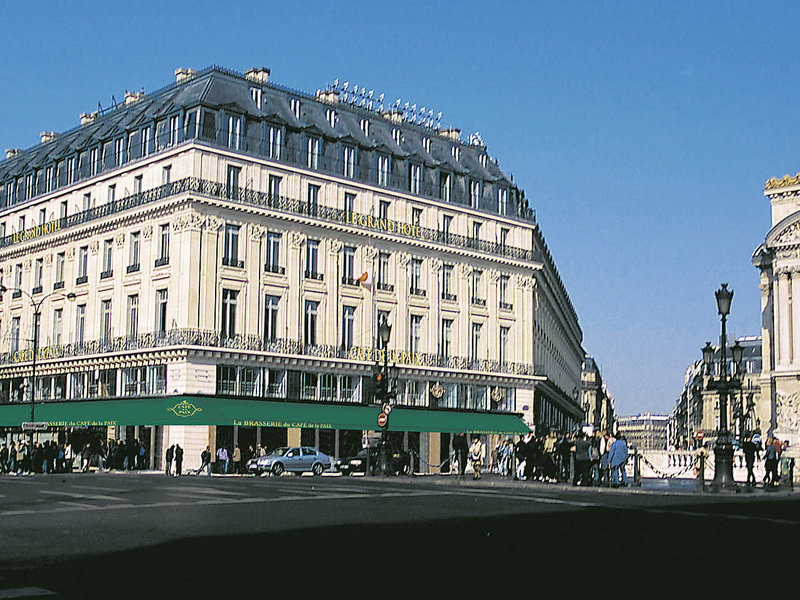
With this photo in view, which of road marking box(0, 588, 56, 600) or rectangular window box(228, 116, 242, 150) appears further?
rectangular window box(228, 116, 242, 150)

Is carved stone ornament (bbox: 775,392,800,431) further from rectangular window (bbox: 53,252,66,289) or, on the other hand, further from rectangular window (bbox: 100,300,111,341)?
rectangular window (bbox: 53,252,66,289)

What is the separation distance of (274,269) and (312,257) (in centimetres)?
282

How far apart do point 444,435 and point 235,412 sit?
15798mm

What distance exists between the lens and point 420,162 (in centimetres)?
6662

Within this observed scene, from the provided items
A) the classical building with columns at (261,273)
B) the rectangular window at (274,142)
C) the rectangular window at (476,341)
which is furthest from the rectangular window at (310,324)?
the rectangular window at (476,341)

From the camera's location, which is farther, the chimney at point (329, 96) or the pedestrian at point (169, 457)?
the chimney at point (329, 96)

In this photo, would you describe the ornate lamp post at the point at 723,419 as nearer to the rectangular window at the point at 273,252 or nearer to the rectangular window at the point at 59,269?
the rectangular window at the point at 273,252

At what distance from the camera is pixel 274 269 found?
58062 mm

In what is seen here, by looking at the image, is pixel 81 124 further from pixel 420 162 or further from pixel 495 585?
pixel 495 585

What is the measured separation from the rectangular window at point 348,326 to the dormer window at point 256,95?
1210 centimetres

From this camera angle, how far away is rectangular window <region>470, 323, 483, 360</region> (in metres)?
67.8

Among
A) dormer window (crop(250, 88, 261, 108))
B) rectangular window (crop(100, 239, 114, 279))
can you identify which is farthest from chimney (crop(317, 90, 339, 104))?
rectangular window (crop(100, 239, 114, 279))

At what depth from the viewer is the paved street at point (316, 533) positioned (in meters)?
→ 11.1

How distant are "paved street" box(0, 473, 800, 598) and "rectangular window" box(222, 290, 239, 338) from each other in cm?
2930
